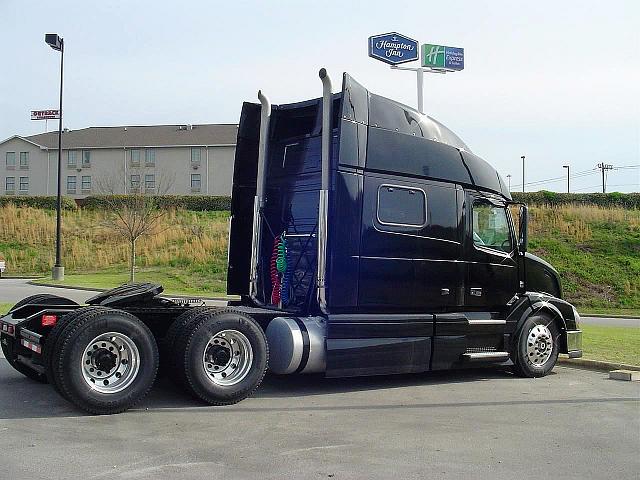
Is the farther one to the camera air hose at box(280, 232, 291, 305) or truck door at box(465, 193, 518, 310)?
truck door at box(465, 193, 518, 310)

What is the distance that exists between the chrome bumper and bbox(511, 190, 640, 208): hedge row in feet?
104

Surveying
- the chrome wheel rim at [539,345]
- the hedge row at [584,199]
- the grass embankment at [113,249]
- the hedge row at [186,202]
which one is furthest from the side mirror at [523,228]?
the hedge row at [186,202]

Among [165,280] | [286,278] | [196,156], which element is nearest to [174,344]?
[286,278]

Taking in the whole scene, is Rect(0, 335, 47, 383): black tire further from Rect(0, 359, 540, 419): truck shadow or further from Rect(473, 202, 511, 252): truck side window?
Rect(473, 202, 511, 252): truck side window

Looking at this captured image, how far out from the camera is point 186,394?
26.6 ft

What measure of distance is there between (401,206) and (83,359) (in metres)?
4.19

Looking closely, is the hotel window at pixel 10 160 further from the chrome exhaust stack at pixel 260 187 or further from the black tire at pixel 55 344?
the black tire at pixel 55 344

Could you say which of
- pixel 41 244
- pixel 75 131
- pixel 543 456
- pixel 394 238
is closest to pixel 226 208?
pixel 41 244

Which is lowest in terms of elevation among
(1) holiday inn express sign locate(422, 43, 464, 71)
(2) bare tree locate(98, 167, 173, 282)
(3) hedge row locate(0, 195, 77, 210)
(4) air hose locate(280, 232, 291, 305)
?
(4) air hose locate(280, 232, 291, 305)

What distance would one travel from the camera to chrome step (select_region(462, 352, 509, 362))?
948 centimetres

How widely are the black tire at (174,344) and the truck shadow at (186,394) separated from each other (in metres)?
0.35

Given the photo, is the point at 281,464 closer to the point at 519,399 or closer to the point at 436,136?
the point at 519,399

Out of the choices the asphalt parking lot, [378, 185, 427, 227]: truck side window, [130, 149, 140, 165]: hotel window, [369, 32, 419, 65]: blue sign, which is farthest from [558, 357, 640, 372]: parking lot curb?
[130, 149, 140, 165]: hotel window

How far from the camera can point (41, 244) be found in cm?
4119
